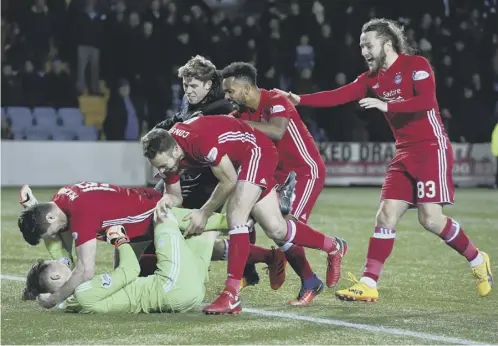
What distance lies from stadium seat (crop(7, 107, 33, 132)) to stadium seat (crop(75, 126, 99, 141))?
3.12 ft

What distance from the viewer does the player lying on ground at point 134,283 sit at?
257 inches

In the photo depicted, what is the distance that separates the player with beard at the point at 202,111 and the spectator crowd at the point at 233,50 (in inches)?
448

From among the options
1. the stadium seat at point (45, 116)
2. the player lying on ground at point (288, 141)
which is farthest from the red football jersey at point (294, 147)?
the stadium seat at point (45, 116)

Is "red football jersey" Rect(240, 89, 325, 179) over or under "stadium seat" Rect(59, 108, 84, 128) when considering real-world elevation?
under

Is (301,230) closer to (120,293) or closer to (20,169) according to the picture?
(120,293)

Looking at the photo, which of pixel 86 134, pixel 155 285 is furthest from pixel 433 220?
pixel 86 134

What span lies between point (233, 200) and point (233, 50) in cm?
1354

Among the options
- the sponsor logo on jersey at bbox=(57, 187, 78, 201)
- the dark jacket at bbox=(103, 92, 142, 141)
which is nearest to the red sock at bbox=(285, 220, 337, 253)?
the sponsor logo on jersey at bbox=(57, 187, 78, 201)

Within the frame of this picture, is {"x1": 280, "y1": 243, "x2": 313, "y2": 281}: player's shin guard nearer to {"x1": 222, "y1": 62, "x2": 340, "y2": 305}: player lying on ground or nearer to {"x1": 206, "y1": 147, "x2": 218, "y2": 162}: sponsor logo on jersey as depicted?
{"x1": 222, "y1": 62, "x2": 340, "y2": 305}: player lying on ground

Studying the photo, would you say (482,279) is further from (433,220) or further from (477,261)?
(433,220)

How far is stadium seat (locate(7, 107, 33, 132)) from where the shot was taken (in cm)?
1889

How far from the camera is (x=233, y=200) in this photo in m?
6.85

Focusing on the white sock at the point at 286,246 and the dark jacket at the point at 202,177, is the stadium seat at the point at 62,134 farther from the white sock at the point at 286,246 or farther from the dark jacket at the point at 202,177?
the white sock at the point at 286,246

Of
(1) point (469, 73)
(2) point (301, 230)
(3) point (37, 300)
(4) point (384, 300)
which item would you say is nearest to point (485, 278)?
(4) point (384, 300)
